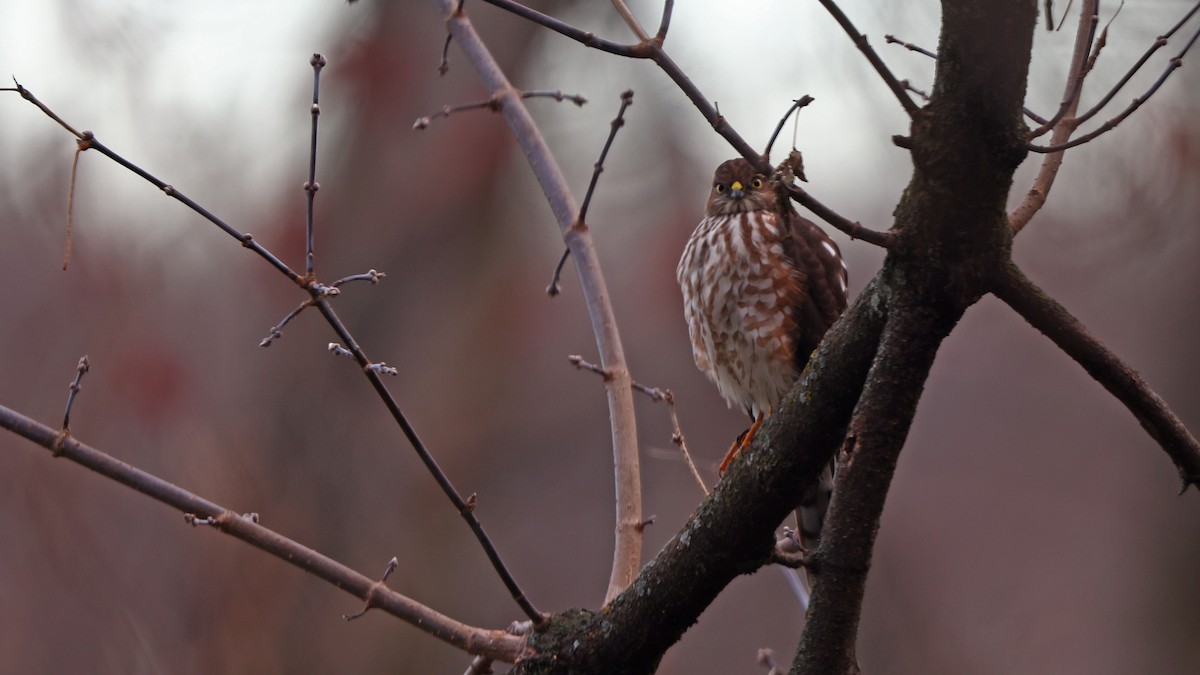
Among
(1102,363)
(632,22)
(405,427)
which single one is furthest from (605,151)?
(1102,363)

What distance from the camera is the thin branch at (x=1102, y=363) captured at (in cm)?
165

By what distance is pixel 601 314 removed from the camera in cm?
262

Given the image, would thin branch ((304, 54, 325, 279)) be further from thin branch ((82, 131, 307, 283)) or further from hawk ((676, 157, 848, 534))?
hawk ((676, 157, 848, 534))

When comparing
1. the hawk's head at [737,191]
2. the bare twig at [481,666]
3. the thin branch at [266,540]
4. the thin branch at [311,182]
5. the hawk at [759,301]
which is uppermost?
the hawk's head at [737,191]

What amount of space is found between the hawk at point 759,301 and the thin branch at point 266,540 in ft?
3.88

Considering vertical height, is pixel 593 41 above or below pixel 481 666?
above

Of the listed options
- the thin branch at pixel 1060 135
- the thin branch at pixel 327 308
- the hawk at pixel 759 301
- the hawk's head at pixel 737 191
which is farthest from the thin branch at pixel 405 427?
the hawk's head at pixel 737 191

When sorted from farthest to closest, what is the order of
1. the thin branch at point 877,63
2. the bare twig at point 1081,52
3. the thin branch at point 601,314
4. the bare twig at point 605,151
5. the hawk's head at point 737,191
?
the hawk's head at point 737,191, the thin branch at point 601,314, the bare twig at point 605,151, the bare twig at point 1081,52, the thin branch at point 877,63

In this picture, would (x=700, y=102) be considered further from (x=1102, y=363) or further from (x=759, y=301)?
(x=759, y=301)

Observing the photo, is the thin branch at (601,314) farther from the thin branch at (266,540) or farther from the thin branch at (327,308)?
the thin branch at (327,308)

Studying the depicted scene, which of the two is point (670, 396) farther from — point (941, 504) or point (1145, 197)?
point (941, 504)

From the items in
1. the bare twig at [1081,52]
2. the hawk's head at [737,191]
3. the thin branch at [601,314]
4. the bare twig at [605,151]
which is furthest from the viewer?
the hawk's head at [737,191]

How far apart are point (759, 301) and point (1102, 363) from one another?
5.48ft

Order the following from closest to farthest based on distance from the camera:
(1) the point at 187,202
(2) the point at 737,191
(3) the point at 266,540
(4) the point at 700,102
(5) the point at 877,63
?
(5) the point at 877,63 → (4) the point at 700,102 → (1) the point at 187,202 → (3) the point at 266,540 → (2) the point at 737,191
